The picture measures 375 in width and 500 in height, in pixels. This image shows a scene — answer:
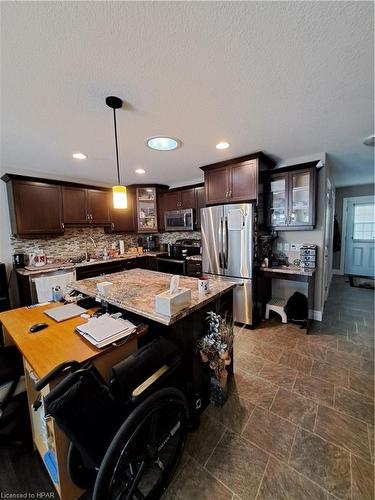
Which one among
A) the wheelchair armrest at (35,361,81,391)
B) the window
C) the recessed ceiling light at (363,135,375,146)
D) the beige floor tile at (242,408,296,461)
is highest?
the recessed ceiling light at (363,135,375,146)

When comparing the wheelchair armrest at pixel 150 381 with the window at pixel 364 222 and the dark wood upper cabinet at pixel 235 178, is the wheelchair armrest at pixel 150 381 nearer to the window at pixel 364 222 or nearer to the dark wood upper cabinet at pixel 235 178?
the dark wood upper cabinet at pixel 235 178

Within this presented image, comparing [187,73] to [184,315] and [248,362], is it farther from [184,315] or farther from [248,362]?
[248,362]

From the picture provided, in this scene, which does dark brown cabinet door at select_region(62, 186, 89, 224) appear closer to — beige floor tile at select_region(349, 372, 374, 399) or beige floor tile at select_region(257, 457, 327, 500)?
beige floor tile at select_region(257, 457, 327, 500)

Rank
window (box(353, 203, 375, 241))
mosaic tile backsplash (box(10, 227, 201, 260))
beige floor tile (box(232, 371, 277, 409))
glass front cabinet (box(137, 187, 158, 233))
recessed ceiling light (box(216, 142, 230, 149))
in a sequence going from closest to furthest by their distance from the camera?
1. beige floor tile (box(232, 371, 277, 409))
2. recessed ceiling light (box(216, 142, 230, 149))
3. mosaic tile backsplash (box(10, 227, 201, 260))
4. glass front cabinet (box(137, 187, 158, 233))
5. window (box(353, 203, 375, 241))

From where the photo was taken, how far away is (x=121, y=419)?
1.02m

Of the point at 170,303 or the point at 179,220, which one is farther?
the point at 179,220

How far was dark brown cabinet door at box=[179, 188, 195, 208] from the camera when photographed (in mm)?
4156

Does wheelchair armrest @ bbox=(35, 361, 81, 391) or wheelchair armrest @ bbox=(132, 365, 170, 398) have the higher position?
wheelchair armrest @ bbox=(35, 361, 81, 391)

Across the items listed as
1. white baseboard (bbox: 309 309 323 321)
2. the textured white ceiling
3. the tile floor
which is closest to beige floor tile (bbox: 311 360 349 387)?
the tile floor

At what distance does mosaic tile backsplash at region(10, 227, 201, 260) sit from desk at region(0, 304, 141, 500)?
7.31ft

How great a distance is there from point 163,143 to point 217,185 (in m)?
1.15

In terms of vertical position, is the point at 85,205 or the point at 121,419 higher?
the point at 85,205

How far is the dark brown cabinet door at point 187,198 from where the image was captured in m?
4.16

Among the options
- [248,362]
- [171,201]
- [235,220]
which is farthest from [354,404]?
[171,201]
